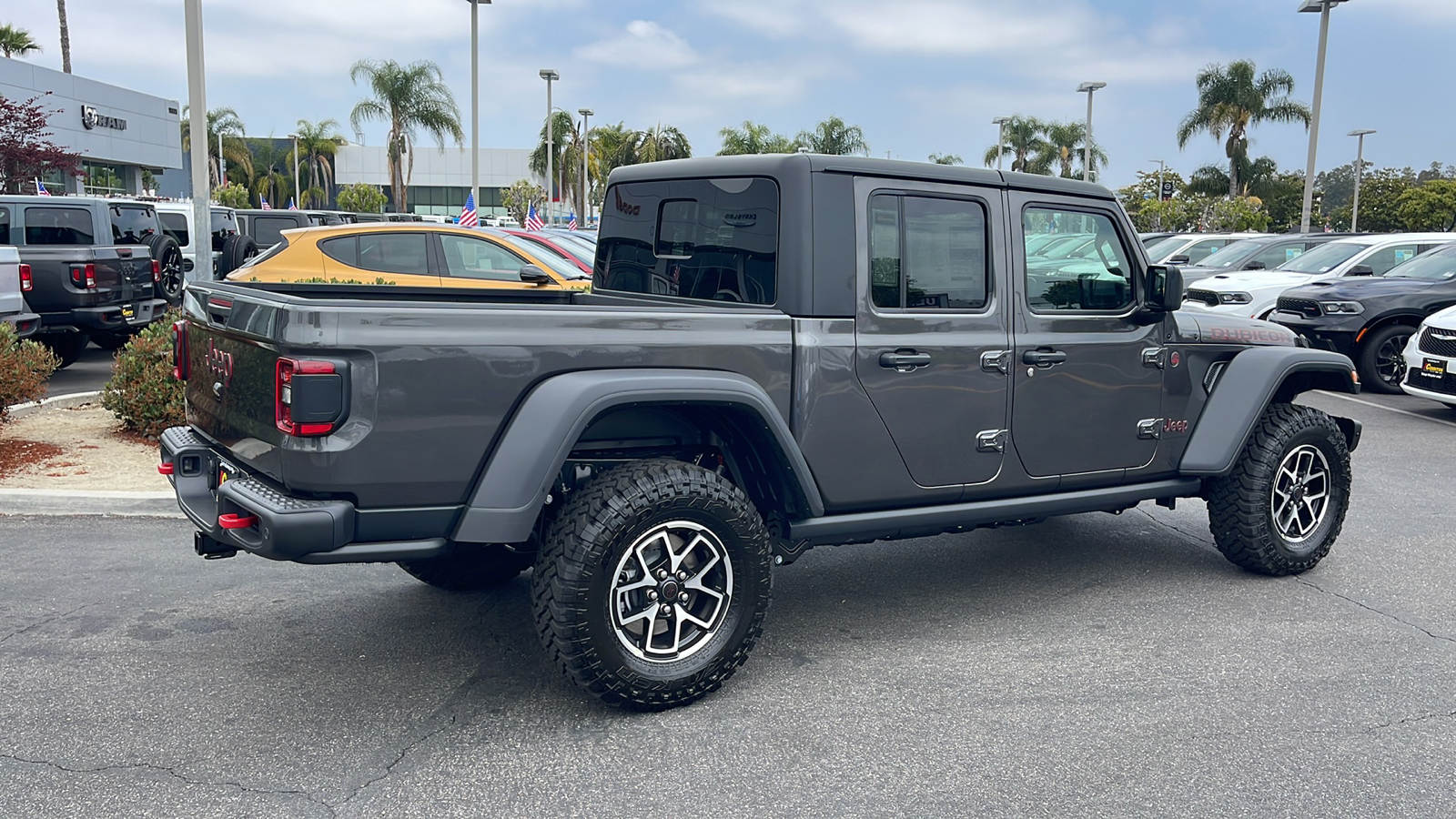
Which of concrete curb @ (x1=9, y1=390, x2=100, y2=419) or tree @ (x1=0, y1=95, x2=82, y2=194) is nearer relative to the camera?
concrete curb @ (x1=9, y1=390, x2=100, y2=419)

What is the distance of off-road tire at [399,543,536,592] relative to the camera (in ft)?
16.4

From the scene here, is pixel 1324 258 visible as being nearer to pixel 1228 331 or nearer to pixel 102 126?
pixel 1228 331

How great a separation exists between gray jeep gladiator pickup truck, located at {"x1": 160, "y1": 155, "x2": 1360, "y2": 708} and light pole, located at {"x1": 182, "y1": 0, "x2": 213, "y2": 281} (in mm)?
6485

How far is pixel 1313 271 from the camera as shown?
14758mm

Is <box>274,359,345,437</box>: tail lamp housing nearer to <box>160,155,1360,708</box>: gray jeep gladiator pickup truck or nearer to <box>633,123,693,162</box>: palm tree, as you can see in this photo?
<box>160,155,1360,708</box>: gray jeep gladiator pickup truck

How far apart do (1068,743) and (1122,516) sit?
3.56 meters

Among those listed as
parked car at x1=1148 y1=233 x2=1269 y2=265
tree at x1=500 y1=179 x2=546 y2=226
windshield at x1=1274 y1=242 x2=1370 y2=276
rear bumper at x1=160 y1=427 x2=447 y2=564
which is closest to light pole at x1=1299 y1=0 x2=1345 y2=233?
parked car at x1=1148 y1=233 x2=1269 y2=265

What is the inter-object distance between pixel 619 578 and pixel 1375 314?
1122 cm

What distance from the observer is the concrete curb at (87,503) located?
→ 6668 millimetres

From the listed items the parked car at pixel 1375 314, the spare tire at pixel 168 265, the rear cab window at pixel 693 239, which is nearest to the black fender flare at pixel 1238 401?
the rear cab window at pixel 693 239

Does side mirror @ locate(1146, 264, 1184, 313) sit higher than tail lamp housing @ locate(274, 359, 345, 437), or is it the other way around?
side mirror @ locate(1146, 264, 1184, 313)

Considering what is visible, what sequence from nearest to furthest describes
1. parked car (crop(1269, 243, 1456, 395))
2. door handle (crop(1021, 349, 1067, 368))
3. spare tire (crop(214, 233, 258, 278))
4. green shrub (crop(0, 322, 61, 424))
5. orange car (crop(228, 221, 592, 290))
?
1. door handle (crop(1021, 349, 1067, 368))
2. green shrub (crop(0, 322, 61, 424))
3. orange car (crop(228, 221, 592, 290))
4. parked car (crop(1269, 243, 1456, 395))
5. spare tire (crop(214, 233, 258, 278))

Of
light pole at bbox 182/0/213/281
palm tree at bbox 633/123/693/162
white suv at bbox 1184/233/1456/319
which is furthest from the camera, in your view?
palm tree at bbox 633/123/693/162

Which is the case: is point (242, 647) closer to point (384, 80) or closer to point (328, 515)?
point (328, 515)
